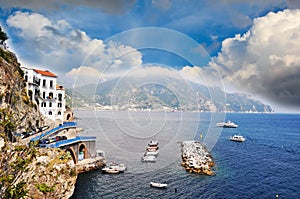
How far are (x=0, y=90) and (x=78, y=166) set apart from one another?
770 inches

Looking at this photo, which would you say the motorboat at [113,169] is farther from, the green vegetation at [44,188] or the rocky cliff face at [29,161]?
the green vegetation at [44,188]

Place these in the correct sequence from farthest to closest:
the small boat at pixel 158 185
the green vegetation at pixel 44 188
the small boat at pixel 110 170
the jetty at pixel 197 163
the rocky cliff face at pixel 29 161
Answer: the jetty at pixel 197 163
the small boat at pixel 110 170
the small boat at pixel 158 185
the green vegetation at pixel 44 188
the rocky cliff face at pixel 29 161

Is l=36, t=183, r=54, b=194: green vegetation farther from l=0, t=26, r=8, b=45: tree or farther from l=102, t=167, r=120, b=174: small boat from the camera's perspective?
l=0, t=26, r=8, b=45: tree

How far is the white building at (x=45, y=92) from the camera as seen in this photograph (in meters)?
49.0

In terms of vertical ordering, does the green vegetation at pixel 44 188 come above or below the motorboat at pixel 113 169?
above

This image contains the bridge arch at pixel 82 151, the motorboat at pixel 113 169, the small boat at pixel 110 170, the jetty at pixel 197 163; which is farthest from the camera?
the jetty at pixel 197 163

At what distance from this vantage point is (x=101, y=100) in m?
24.2

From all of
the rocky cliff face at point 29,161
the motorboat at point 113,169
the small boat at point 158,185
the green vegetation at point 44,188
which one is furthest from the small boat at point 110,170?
the green vegetation at point 44,188

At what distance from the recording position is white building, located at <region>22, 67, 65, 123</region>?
49.0 meters

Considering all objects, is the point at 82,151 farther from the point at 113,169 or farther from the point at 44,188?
the point at 44,188

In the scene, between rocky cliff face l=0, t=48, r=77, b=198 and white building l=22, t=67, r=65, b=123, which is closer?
rocky cliff face l=0, t=48, r=77, b=198

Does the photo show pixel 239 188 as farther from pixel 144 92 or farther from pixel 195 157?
pixel 144 92

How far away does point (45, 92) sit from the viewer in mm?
54656

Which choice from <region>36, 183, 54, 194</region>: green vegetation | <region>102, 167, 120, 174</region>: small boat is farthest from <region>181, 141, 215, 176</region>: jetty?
<region>36, 183, 54, 194</region>: green vegetation
